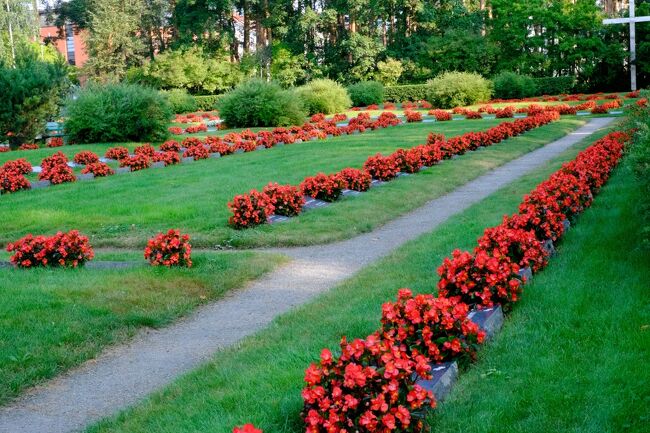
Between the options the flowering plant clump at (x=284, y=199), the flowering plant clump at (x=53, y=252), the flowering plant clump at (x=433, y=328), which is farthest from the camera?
the flowering plant clump at (x=284, y=199)

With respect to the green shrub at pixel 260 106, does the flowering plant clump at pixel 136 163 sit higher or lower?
lower

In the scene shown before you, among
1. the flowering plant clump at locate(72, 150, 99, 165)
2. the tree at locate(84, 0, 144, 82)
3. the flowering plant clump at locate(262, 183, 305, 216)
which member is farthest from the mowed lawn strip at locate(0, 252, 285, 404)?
the tree at locate(84, 0, 144, 82)

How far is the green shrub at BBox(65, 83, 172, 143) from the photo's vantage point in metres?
21.7

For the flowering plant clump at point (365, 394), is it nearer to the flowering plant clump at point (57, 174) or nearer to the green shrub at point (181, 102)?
the flowering plant clump at point (57, 174)

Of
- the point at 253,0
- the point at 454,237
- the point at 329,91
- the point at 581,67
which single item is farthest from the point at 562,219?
the point at 253,0

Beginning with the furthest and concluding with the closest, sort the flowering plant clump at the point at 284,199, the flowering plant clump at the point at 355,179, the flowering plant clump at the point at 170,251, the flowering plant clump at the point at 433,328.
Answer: the flowering plant clump at the point at 355,179, the flowering plant clump at the point at 284,199, the flowering plant clump at the point at 170,251, the flowering plant clump at the point at 433,328

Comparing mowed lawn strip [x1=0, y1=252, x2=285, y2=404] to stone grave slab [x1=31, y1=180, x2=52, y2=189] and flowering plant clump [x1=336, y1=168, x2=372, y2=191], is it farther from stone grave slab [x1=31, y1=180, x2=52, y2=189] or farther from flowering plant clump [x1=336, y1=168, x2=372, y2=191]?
Result: stone grave slab [x1=31, y1=180, x2=52, y2=189]

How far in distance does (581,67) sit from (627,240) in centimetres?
3801

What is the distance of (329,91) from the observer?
3472cm

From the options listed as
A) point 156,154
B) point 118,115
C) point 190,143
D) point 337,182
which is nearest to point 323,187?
point 337,182

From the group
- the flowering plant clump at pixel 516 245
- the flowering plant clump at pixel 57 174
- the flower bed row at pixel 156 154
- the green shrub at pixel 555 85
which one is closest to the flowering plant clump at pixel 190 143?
the flower bed row at pixel 156 154

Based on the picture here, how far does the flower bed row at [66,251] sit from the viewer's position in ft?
24.9

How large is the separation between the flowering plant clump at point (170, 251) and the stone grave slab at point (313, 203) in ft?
11.5

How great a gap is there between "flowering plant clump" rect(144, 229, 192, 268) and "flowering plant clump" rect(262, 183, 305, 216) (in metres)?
2.73
